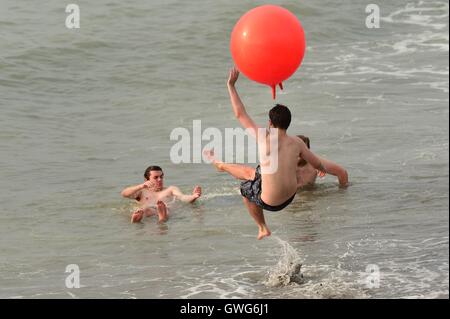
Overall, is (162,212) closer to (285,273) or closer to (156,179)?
(156,179)

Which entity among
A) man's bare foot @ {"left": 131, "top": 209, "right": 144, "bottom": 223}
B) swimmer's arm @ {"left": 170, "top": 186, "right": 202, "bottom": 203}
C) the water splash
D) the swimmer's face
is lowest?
the water splash

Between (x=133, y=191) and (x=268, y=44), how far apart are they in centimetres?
394

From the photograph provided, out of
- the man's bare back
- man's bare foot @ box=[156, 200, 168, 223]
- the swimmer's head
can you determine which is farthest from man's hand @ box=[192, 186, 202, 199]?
the man's bare back

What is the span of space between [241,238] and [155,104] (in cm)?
698

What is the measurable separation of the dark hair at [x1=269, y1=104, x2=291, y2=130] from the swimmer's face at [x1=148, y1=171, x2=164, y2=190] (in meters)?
3.45

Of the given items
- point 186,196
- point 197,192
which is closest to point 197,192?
point 197,192

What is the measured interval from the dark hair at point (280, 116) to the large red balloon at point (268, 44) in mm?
234

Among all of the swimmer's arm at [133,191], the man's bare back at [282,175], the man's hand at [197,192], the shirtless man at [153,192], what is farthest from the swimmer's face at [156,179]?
the man's bare back at [282,175]

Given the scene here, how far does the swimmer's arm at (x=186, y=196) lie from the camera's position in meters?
11.0

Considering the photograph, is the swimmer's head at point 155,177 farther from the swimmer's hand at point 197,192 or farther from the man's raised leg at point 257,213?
the man's raised leg at point 257,213

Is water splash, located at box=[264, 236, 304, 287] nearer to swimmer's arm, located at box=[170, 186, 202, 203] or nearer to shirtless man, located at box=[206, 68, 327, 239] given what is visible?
shirtless man, located at box=[206, 68, 327, 239]

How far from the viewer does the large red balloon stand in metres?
7.88

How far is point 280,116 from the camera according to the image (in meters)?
8.10

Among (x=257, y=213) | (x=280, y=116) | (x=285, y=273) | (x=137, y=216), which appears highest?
(x=280, y=116)
